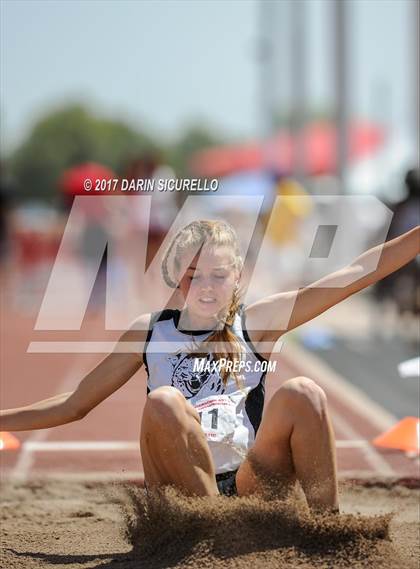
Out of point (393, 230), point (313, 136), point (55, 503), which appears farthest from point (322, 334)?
point (313, 136)

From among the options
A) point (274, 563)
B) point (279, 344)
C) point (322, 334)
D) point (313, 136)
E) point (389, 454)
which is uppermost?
point (313, 136)

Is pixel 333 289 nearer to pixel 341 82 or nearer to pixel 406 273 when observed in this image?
pixel 406 273

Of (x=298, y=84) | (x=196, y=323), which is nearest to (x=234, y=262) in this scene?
(x=196, y=323)

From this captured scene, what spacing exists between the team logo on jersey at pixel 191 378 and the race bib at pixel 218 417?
4 cm

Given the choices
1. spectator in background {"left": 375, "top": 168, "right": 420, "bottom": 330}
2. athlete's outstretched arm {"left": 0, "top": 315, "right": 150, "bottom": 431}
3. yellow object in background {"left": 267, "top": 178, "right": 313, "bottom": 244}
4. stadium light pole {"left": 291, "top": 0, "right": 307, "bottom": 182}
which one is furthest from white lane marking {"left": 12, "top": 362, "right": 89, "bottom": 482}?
stadium light pole {"left": 291, "top": 0, "right": 307, "bottom": 182}

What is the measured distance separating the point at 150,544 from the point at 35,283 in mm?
14904

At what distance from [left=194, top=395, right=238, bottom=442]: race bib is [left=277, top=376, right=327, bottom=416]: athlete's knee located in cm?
28

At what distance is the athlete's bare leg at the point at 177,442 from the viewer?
3.42 meters

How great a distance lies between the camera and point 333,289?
12.2 feet

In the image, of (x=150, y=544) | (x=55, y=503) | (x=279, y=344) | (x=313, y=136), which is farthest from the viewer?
(x=313, y=136)

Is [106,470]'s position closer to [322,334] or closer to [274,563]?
[274,563]

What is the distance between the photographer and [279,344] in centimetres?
399

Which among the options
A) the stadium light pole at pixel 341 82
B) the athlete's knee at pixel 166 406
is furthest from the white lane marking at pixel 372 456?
the stadium light pole at pixel 341 82

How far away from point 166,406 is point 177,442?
0.40ft
